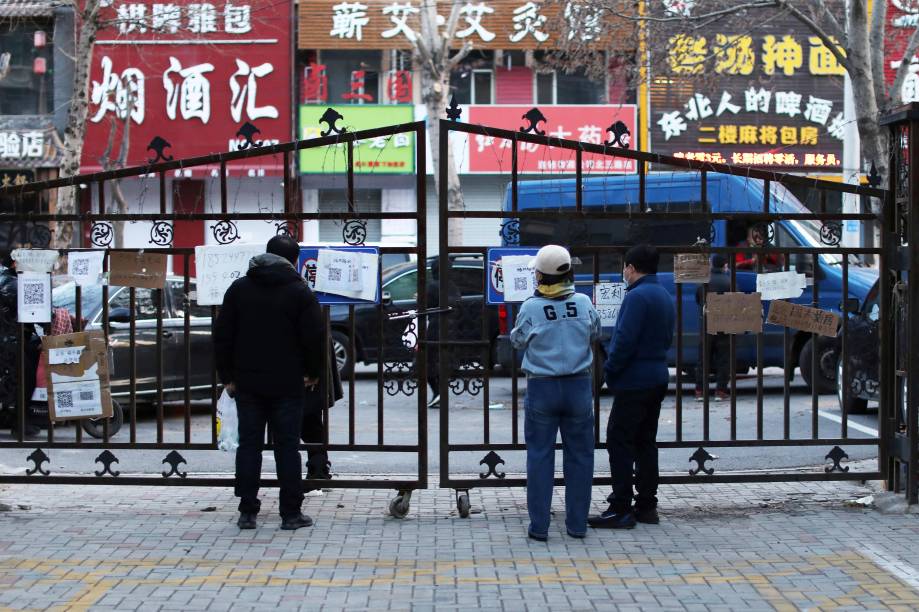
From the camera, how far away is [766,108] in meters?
27.2

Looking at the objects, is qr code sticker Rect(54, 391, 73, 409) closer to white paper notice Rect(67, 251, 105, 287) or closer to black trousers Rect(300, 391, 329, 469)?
white paper notice Rect(67, 251, 105, 287)

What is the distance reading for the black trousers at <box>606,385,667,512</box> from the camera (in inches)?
283

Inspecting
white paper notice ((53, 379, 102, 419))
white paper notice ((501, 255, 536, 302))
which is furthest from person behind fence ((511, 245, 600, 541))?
white paper notice ((53, 379, 102, 419))

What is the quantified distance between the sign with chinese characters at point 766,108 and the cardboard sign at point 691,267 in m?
19.7

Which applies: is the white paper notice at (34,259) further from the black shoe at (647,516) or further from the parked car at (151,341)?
the black shoe at (647,516)

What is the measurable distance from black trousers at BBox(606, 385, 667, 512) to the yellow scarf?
0.76 metres

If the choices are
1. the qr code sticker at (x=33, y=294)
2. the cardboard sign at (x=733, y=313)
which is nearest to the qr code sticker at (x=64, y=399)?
the qr code sticker at (x=33, y=294)

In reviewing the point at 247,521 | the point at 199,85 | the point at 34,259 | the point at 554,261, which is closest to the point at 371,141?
the point at 199,85

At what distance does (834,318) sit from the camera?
7906 mm

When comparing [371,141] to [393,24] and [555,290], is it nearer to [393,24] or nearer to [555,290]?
[393,24]

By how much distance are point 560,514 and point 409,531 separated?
1.04 m

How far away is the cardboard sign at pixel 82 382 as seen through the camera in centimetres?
788

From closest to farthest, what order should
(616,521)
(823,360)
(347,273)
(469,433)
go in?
(616,521) < (347,273) < (469,433) < (823,360)

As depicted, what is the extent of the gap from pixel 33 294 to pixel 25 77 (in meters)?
21.2
